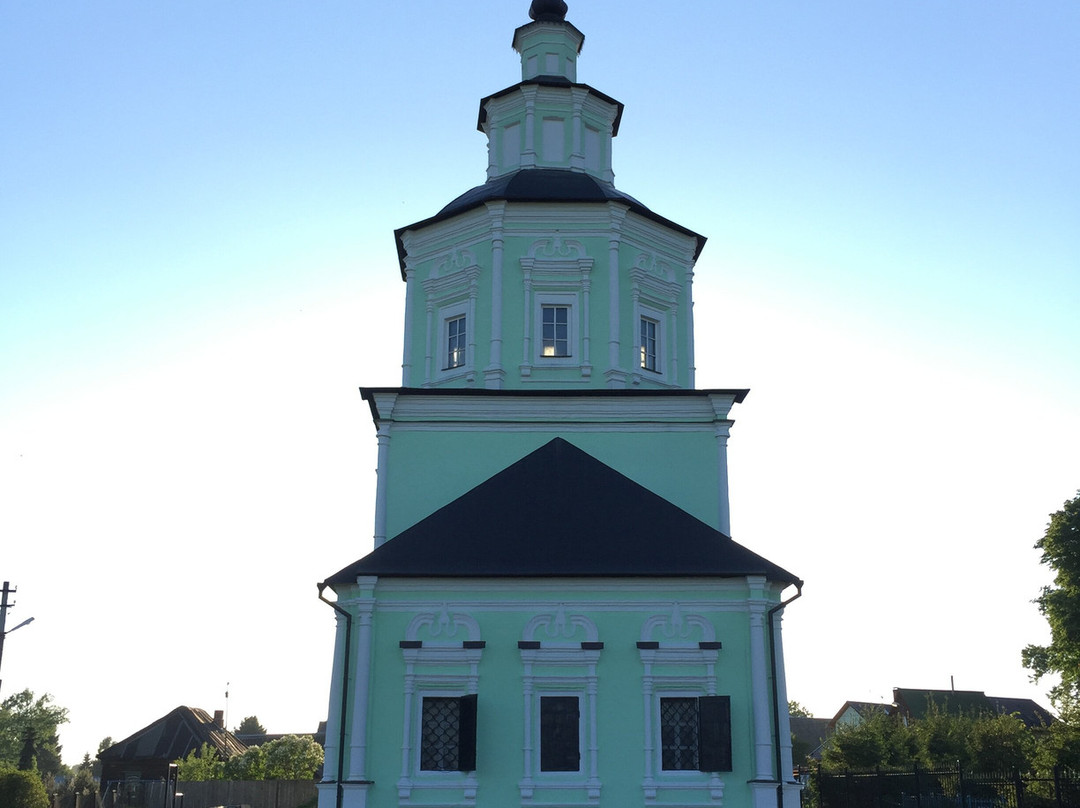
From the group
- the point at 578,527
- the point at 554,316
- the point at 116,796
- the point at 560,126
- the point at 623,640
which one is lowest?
the point at 116,796

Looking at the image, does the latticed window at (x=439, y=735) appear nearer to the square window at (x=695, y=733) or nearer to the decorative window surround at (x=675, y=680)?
the decorative window surround at (x=675, y=680)

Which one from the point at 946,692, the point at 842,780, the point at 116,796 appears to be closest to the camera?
the point at 842,780

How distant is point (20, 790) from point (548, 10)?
83.1ft

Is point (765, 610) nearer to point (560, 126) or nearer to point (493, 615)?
point (493, 615)

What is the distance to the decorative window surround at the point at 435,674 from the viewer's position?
47.7 ft

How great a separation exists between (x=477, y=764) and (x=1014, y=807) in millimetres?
12965

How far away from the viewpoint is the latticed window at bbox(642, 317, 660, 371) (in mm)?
19578

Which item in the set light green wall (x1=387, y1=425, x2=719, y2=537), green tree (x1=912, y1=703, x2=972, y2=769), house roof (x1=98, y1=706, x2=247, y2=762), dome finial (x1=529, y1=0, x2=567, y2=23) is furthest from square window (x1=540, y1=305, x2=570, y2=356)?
house roof (x1=98, y1=706, x2=247, y2=762)

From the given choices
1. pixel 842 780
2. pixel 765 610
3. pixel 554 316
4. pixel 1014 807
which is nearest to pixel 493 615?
pixel 765 610

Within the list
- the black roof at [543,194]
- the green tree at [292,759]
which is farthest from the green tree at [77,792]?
the black roof at [543,194]

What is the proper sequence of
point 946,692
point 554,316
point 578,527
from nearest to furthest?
point 578,527, point 554,316, point 946,692

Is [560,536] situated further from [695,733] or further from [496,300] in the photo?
[496,300]

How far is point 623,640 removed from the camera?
50.2 ft

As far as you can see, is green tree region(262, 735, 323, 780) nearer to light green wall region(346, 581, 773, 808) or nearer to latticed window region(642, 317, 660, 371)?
light green wall region(346, 581, 773, 808)
